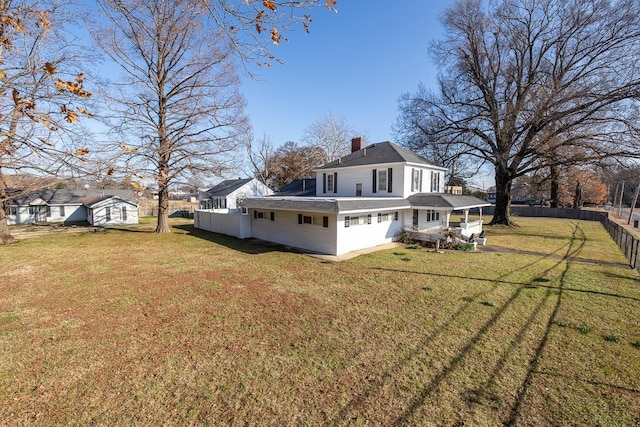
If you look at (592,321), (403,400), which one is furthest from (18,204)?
(592,321)

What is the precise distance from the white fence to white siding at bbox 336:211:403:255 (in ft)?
26.9

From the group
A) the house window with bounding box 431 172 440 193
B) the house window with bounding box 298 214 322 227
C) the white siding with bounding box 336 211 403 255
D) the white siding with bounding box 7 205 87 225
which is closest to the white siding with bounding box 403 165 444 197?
the house window with bounding box 431 172 440 193

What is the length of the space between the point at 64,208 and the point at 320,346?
1518 inches

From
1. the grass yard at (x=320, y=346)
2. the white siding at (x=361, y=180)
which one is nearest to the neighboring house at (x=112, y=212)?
the grass yard at (x=320, y=346)

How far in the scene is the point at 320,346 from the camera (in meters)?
5.29

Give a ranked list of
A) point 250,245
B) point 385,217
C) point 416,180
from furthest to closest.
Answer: point 416,180 → point 250,245 → point 385,217

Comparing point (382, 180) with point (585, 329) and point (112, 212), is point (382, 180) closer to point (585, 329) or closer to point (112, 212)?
point (585, 329)

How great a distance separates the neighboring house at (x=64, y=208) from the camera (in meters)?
28.5

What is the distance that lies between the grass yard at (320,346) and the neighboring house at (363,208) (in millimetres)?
3631

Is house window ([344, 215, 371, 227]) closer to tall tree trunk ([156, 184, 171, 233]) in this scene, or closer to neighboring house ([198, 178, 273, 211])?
tall tree trunk ([156, 184, 171, 233])

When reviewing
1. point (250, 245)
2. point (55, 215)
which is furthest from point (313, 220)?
point (55, 215)

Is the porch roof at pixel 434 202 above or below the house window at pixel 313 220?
above

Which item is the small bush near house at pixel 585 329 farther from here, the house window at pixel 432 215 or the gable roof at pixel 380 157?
the house window at pixel 432 215

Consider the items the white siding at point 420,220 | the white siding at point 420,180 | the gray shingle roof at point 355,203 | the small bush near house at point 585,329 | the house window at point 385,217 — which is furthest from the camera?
the white siding at point 420,220
